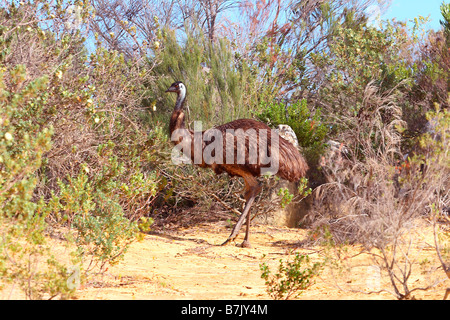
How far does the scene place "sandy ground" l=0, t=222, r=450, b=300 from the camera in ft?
13.5

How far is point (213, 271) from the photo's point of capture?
5.53 m

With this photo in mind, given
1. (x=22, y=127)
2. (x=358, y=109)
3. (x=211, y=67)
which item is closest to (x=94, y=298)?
(x=22, y=127)

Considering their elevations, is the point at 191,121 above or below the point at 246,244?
above

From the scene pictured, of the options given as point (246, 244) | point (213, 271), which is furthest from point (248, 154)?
point (213, 271)

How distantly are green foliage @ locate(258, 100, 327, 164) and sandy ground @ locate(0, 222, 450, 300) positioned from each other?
128cm

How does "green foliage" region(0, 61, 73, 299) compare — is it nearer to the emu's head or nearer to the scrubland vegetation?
the scrubland vegetation

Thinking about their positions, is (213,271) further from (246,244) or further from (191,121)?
(191,121)

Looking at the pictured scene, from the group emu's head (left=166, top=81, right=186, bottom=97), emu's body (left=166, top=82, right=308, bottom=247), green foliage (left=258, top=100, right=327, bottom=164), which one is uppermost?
emu's head (left=166, top=81, right=186, bottom=97)

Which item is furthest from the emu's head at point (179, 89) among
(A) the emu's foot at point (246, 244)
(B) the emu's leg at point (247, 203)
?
(A) the emu's foot at point (246, 244)

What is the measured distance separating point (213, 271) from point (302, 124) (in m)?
3.79

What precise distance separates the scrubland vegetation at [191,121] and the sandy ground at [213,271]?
0.20 metres

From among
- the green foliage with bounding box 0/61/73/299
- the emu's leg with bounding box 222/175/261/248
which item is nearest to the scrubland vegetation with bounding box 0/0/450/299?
the green foliage with bounding box 0/61/73/299

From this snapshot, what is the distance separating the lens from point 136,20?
1461 centimetres

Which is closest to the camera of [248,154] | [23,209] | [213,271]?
[23,209]
